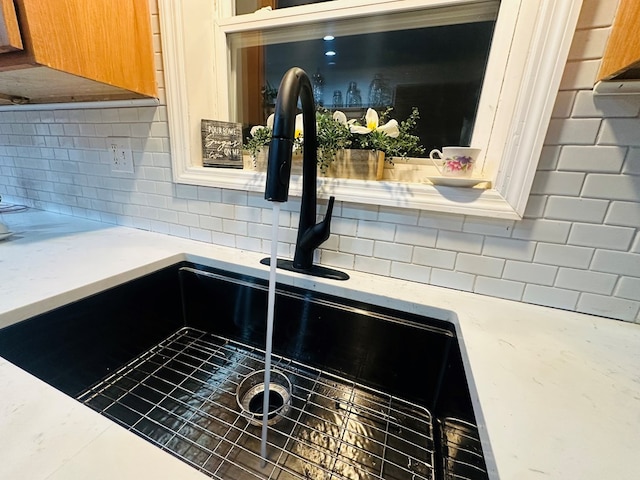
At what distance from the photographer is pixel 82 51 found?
30.6 inches

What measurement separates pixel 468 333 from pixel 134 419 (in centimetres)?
79

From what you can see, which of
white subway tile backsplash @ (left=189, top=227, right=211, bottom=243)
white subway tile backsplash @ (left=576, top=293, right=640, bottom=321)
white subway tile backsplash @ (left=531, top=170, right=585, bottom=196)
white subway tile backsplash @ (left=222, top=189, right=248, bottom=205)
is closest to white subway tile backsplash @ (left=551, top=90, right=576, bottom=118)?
white subway tile backsplash @ (left=531, top=170, right=585, bottom=196)

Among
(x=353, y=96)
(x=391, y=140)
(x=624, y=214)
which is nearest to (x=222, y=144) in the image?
(x=353, y=96)

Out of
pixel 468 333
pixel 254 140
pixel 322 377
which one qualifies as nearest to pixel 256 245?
pixel 254 140

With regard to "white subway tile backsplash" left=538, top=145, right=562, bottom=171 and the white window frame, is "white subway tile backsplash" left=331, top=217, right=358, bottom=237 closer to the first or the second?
the white window frame

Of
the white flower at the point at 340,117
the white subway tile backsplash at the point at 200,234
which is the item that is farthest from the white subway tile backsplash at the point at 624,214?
the white subway tile backsplash at the point at 200,234

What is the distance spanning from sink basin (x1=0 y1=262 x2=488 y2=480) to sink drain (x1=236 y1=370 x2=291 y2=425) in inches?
0.5

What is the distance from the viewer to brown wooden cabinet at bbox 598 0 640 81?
1.59 feet

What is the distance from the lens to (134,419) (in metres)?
0.66

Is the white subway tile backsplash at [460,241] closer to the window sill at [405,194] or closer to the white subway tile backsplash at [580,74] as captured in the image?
the window sill at [405,194]

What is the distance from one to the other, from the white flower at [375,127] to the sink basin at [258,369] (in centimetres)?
49

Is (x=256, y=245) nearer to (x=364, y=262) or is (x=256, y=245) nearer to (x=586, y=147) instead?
(x=364, y=262)

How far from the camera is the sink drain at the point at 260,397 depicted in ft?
2.25

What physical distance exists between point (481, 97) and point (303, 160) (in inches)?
20.0
